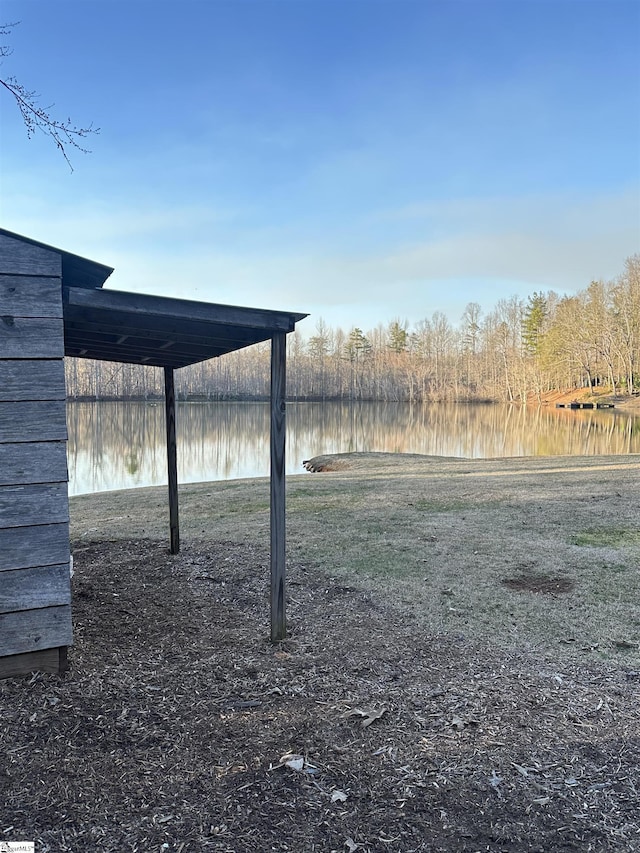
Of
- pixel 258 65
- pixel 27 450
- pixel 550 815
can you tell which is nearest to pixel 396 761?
pixel 550 815

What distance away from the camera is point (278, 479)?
3541 mm

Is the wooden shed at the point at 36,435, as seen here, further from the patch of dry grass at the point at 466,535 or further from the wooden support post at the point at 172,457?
the patch of dry grass at the point at 466,535

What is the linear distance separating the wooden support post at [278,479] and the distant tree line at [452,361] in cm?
4956

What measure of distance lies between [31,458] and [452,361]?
74447mm

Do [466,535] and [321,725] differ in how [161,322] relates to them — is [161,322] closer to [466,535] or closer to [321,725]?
[321,725]

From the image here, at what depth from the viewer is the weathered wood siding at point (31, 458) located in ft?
9.22

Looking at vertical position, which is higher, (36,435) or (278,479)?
(36,435)

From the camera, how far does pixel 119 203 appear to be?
18.5 meters

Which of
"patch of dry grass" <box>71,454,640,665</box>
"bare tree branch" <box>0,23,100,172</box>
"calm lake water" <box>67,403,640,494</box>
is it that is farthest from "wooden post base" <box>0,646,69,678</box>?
"calm lake water" <box>67,403,640,494</box>

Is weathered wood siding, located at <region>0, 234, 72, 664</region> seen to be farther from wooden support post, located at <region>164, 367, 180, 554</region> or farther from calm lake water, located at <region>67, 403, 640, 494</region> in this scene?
calm lake water, located at <region>67, 403, 640, 494</region>

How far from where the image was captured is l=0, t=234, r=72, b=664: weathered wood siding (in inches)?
111

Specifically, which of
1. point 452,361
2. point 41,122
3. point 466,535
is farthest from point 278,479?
point 452,361

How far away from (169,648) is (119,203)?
18.7 meters

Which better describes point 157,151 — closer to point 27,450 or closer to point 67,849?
point 27,450
